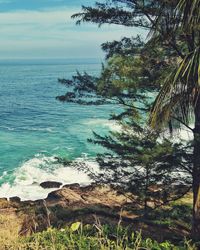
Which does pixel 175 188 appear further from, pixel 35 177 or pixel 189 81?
pixel 35 177

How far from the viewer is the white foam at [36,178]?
25.5 meters

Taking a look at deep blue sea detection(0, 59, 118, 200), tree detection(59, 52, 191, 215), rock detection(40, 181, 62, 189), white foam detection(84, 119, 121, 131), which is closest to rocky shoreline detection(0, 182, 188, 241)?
rock detection(40, 181, 62, 189)

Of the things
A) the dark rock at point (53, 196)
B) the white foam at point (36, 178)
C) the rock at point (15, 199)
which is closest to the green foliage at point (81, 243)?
the dark rock at point (53, 196)

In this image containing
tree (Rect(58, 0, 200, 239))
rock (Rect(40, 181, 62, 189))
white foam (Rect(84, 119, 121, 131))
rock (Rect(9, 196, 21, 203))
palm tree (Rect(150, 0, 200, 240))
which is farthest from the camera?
white foam (Rect(84, 119, 121, 131))

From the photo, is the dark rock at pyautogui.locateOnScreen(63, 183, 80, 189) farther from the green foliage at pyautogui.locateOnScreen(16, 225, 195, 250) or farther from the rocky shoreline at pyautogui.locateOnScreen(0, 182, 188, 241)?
the green foliage at pyautogui.locateOnScreen(16, 225, 195, 250)

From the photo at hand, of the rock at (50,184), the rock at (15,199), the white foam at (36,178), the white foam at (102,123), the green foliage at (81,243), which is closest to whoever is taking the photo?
the green foliage at (81,243)

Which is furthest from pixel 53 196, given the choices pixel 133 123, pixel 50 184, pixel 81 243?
pixel 81 243

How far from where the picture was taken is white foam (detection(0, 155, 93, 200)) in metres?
25.5

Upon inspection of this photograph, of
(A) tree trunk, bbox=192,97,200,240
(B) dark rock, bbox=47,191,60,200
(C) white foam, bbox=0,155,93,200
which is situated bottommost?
(C) white foam, bbox=0,155,93,200

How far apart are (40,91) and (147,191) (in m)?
59.8

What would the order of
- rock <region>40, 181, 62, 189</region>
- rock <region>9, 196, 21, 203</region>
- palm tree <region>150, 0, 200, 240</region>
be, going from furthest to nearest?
rock <region>40, 181, 62, 189</region>, rock <region>9, 196, 21, 203</region>, palm tree <region>150, 0, 200, 240</region>

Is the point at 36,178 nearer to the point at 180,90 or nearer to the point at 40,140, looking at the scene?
the point at 40,140

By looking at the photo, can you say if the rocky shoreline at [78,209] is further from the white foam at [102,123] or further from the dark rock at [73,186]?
the white foam at [102,123]

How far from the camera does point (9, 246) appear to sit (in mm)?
6473
